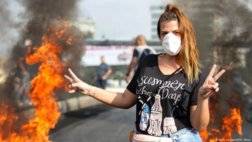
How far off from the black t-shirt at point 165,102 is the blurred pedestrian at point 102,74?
785 centimetres

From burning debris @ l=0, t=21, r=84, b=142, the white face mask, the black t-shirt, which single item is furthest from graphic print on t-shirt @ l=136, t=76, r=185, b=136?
burning debris @ l=0, t=21, r=84, b=142

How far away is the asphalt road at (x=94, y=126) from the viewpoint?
28.3 ft

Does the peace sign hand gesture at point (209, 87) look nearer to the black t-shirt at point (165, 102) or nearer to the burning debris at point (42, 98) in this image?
the black t-shirt at point (165, 102)

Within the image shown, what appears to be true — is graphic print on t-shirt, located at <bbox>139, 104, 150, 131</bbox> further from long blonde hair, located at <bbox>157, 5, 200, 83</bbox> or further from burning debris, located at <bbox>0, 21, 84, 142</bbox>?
burning debris, located at <bbox>0, 21, 84, 142</bbox>

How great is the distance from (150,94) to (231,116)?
11.0ft

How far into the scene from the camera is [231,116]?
6609 millimetres

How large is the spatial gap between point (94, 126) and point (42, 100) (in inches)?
91.0

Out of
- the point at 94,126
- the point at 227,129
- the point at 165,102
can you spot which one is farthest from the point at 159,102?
the point at 94,126

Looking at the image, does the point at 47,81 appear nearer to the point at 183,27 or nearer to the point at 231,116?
the point at 231,116

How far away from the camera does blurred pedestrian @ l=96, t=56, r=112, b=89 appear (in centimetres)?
1142

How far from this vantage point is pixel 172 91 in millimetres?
3371

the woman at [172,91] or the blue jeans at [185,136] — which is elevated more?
the woman at [172,91]

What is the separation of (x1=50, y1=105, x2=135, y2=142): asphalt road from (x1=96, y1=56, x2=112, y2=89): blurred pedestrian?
115 cm

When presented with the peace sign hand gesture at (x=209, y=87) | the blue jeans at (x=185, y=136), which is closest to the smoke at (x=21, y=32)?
the blue jeans at (x=185, y=136)
